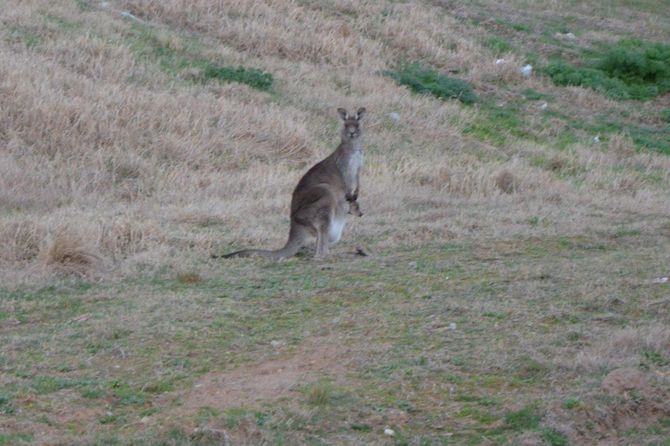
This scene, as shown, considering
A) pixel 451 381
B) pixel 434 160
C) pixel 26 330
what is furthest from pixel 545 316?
pixel 434 160

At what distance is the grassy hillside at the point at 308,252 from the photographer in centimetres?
601

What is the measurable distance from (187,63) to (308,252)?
1112cm

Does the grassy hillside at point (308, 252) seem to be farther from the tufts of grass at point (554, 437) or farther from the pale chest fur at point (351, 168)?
the pale chest fur at point (351, 168)

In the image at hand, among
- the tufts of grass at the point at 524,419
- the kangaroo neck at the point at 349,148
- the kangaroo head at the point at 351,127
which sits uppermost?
the kangaroo head at the point at 351,127

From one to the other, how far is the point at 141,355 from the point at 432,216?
5.64 meters

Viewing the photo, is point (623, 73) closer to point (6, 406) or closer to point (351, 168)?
point (351, 168)

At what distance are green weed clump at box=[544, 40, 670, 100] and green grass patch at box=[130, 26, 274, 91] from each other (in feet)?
26.7

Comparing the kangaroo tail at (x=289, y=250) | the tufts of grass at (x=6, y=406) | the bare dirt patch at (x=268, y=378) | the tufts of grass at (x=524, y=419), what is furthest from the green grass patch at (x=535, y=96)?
the tufts of grass at (x=6, y=406)

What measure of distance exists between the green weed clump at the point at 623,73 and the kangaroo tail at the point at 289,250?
15874 mm

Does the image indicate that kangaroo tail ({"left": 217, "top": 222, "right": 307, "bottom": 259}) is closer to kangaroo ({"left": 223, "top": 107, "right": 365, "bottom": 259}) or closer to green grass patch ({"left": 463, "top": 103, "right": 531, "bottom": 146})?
kangaroo ({"left": 223, "top": 107, "right": 365, "bottom": 259})

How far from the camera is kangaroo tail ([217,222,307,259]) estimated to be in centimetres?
969

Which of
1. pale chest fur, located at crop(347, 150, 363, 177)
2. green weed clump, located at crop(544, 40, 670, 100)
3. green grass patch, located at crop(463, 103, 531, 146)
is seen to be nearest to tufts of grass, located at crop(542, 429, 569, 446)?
pale chest fur, located at crop(347, 150, 363, 177)

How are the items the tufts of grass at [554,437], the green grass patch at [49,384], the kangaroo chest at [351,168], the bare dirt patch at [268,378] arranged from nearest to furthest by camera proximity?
1. the tufts of grass at [554,437]
2. the bare dirt patch at [268,378]
3. the green grass patch at [49,384]
4. the kangaroo chest at [351,168]

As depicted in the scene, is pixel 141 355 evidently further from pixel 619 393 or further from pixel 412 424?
pixel 619 393
